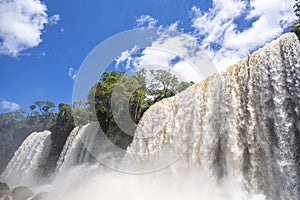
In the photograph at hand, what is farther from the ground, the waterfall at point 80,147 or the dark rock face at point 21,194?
the waterfall at point 80,147

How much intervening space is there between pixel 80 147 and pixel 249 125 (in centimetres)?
1048

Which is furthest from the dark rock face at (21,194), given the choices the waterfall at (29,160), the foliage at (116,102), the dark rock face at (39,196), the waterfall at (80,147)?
the waterfall at (29,160)

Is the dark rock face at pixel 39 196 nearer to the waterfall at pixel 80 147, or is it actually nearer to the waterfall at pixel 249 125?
the waterfall at pixel 80 147

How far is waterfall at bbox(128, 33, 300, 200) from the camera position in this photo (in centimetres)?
573

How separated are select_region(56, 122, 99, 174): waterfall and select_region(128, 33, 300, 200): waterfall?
5593 mm

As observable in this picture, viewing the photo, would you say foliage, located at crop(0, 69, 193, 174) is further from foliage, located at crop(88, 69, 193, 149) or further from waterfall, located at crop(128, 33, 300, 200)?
waterfall, located at crop(128, 33, 300, 200)

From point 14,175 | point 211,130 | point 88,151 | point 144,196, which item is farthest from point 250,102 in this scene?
point 14,175

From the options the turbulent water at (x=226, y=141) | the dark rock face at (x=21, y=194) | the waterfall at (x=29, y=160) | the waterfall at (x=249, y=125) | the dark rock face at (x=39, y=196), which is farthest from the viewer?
the waterfall at (x=29, y=160)

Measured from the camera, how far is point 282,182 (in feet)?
18.0

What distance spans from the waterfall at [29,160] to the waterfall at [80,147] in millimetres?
4233

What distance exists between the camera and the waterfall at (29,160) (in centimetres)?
1686

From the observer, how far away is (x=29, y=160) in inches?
691

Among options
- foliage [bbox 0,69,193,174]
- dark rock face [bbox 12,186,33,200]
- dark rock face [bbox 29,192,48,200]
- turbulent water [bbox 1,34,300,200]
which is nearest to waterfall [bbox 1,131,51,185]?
foliage [bbox 0,69,193,174]

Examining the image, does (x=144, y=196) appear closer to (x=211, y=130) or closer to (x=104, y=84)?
(x=211, y=130)
